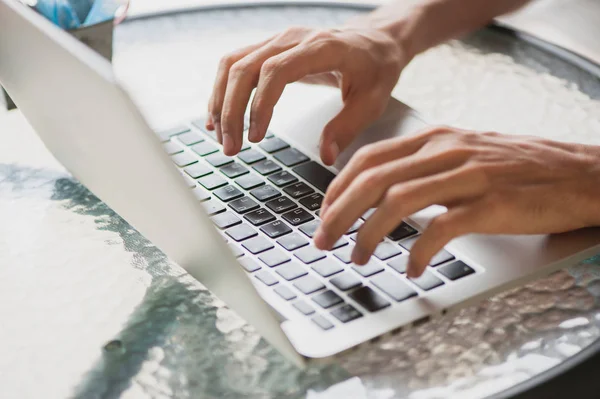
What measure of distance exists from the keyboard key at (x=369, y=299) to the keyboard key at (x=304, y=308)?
0.11ft

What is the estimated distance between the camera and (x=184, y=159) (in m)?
0.86

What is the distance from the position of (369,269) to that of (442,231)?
6 cm

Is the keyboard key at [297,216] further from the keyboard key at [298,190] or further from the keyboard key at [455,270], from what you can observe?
the keyboard key at [455,270]

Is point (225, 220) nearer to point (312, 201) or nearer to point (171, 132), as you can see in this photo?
point (312, 201)

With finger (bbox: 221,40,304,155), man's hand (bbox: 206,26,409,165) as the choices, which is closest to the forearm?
man's hand (bbox: 206,26,409,165)

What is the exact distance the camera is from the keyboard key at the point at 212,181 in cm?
81

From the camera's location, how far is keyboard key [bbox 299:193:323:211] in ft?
2.51

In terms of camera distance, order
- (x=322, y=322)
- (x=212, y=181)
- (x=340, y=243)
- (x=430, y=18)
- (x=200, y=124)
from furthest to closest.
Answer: (x=430, y=18), (x=200, y=124), (x=212, y=181), (x=340, y=243), (x=322, y=322)

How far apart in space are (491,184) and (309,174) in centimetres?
20

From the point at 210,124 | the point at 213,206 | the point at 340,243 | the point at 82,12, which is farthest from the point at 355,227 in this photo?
the point at 82,12

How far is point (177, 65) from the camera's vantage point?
115 centimetres

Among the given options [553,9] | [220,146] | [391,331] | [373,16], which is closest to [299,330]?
[391,331]

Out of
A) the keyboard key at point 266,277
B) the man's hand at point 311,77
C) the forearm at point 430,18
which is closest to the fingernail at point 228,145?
the man's hand at point 311,77

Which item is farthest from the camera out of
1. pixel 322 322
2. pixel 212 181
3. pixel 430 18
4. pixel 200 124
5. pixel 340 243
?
pixel 430 18
